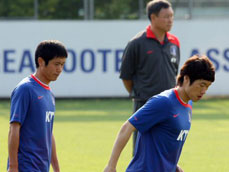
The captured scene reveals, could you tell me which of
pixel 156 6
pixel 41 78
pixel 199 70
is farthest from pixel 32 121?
pixel 156 6

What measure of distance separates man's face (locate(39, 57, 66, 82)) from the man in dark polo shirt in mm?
2600

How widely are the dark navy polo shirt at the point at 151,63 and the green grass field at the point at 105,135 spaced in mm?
1494

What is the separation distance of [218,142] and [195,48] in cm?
767

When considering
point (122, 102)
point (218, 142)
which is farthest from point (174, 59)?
point (122, 102)

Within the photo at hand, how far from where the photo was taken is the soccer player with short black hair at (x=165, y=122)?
4773 millimetres

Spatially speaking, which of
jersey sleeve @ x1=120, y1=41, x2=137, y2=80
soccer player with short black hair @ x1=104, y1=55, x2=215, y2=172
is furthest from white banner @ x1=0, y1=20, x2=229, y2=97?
soccer player with short black hair @ x1=104, y1=55, x2=215, y2=172

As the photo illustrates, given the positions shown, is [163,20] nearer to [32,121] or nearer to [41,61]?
[41,61]

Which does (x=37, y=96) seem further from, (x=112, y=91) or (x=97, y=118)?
(x=112, y=91)

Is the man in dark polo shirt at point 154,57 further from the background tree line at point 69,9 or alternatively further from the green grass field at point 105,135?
the background tree line at point 69,9

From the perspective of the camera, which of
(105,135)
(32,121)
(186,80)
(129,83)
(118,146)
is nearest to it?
(118,146)

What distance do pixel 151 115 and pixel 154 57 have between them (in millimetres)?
3332

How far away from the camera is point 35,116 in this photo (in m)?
5.47

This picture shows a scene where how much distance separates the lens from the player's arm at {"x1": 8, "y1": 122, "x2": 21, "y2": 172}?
527cm

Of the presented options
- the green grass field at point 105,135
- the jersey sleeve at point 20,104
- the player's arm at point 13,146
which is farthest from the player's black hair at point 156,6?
the player's arm at point 13,146
